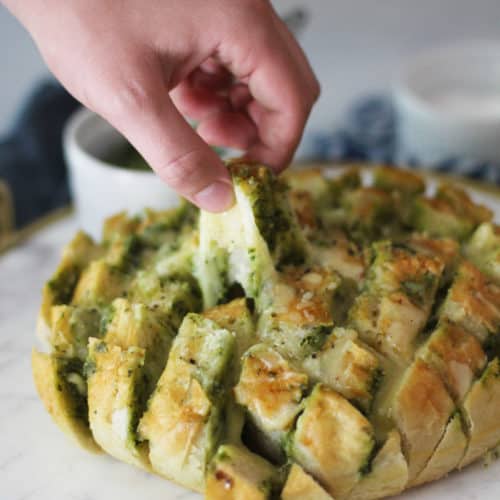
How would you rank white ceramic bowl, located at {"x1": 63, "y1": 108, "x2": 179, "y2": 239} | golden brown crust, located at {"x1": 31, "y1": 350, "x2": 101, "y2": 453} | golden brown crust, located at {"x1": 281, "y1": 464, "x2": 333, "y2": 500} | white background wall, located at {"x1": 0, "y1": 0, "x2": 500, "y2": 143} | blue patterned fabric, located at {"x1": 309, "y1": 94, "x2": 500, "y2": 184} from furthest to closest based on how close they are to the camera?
white background wall, located at {"x1": 0, "y1": 0, "x2": 500, "y2": 143} < blue patterned fabric, located at {"x1": 309, "y1": 94, "x2": 500, "y2": 184} < white ceramic bowl, located at {"x1": 63, "y1": 108, "x2": 179, "y2": 239} < golden brown crust, located at {"x1": 31, "y1": 350, "x2": 101, "y2": 453} < golden brown crust, located at {"x1": 281, "y1": 464, "x2": 333, "y2": 500}

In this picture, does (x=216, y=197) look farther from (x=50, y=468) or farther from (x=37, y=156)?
(x=37, y=156)

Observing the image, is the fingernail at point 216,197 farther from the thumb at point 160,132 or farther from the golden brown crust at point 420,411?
the golden brown crust at point 420,411

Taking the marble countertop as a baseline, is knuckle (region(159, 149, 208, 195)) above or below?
above

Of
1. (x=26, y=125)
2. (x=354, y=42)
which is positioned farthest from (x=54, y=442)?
(x=354, y=42)

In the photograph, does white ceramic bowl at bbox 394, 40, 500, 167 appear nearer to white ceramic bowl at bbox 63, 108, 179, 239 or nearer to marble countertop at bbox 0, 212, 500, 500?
white ceramic bowl at bbox 63, 108, 179, 239

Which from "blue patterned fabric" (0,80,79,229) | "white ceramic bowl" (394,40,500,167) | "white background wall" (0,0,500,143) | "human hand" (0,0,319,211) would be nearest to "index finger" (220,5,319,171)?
"human hand" (0,0,319,211)

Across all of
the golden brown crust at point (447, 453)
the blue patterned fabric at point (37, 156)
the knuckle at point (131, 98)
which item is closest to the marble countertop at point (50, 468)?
the golden brown crust at point (447, 453)

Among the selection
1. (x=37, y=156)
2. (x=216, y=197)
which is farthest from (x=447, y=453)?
(x=37, y=156)
